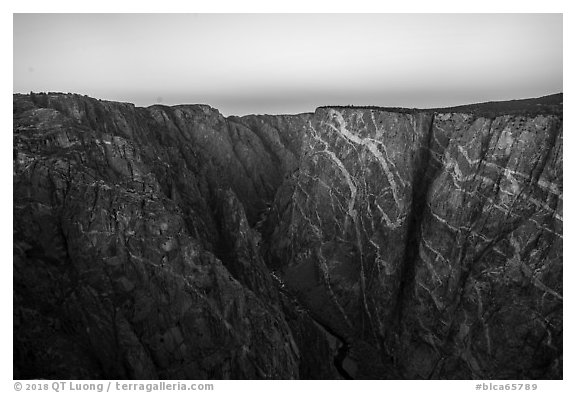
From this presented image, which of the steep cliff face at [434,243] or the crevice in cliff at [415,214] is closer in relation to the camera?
the steep cliff face at [434,243]

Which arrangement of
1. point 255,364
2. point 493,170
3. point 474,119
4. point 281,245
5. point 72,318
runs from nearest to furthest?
point 72,318 < point 255,364 < point 493,170 < point 474,119 < point 281,245

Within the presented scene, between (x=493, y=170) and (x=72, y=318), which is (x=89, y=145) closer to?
(x=72, y=318)

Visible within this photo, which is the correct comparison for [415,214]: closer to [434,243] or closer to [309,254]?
[434,243]

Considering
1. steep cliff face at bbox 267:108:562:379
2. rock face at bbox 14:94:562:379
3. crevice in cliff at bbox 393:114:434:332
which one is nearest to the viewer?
rock face at bbox 14:94:562:379

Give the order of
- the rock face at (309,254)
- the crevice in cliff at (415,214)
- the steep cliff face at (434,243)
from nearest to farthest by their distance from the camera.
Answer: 1. the rock face at (309,254)
2. the steep cliff face at (434,243)
3. the crevice in cliff at (415,214)

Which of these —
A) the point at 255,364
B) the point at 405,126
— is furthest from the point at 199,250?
the point at 405,126

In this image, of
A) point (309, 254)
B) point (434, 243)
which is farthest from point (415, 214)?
point (309, 254)

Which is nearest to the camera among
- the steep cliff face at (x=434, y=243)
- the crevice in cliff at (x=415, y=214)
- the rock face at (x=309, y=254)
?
the rock face at (x=309, y=254)

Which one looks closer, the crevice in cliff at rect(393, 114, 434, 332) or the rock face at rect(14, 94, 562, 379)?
the rock face at rect(14, 94, 562, 379)

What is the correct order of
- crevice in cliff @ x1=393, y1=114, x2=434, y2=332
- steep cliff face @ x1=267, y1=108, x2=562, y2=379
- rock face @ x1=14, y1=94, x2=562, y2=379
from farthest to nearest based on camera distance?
crevice in cliff @ x1=393, y1=114, x2=434, y2=332 → steep cliff face @ x1=267, y1=108, x2=562, y2=379 → rock face @ x1=14, y1=94, x2=562, y2=379
